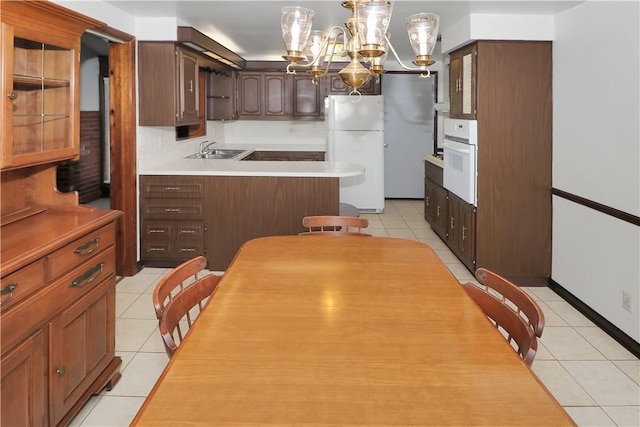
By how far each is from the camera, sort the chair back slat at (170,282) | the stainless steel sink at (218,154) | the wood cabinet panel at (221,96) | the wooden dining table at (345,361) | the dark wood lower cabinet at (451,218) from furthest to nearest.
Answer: the wood cabinet panel at (221,96) → the stainless steel sink at (218,154) → the dark wood lower cabinet at (451,218) → the chair back slat at (170,282) → the wooden dining table at (345,361)

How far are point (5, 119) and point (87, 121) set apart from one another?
5281mm

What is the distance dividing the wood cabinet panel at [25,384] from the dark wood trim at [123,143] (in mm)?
2501

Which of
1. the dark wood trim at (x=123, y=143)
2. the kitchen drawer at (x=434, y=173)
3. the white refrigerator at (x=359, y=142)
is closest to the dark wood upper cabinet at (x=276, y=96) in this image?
the white refrigerator at (x=359, y=142)

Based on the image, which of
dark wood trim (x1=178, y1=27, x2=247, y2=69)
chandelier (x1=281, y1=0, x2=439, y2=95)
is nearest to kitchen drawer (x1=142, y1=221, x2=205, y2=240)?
dark wood trim (x1=178, y1=27, x2=247, y2=69)

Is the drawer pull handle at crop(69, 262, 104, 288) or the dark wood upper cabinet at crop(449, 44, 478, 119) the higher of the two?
the dark wood upper cabinet at crop(449, 44, 478, 119)

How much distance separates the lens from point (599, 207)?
11.1 feet

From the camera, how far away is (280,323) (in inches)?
59.4

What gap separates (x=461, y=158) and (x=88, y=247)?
10.7ft

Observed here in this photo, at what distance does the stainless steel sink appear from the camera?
5.96m

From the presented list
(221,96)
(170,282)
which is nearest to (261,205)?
(170,282)

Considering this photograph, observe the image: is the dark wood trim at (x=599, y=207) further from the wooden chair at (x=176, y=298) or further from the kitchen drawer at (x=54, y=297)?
the kitchen drawer at (x=54, y=297)

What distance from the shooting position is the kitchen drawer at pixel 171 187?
443cm

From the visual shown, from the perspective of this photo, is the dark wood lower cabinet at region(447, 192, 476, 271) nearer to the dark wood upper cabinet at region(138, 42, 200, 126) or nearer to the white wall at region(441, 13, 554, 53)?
the white wall at region(441, 13, 554, 53)

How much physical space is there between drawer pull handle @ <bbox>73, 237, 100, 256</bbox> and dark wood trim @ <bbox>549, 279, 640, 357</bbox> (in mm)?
2979
